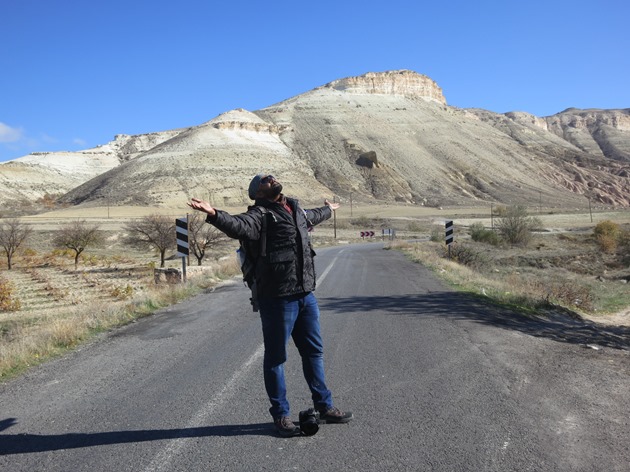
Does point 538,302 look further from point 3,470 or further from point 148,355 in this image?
point 3,470

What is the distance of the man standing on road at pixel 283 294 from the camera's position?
4332mm

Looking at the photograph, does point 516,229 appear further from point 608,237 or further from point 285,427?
point 285,427

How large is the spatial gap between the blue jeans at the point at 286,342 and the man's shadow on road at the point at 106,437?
0.30 metres

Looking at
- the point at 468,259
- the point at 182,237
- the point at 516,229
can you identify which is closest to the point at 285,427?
the point at 182,237

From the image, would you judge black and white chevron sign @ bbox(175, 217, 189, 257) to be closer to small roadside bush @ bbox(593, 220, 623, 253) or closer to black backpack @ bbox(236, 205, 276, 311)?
black backpack @ bbox(236, 205, 276, 311)

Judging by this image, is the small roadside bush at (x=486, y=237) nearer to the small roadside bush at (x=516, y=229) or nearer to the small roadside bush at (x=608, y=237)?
the small roadside bush at (x=516, y=229)

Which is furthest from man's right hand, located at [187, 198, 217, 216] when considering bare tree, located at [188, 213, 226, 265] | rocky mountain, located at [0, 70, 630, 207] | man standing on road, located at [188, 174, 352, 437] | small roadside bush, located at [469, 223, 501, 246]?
rocky mountain, located at [0, 70, 630, 207]

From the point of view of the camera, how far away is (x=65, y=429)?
4.50m

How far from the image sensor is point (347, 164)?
110 m

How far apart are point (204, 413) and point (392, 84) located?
563ft

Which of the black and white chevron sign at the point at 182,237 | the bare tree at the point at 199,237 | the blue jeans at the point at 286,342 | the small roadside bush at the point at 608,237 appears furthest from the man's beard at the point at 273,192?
the small roadside bush at the point at 608,237

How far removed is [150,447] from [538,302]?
10.6m

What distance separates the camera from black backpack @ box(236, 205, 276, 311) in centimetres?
433

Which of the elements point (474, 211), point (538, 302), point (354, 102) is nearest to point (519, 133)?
point (354, 102)
